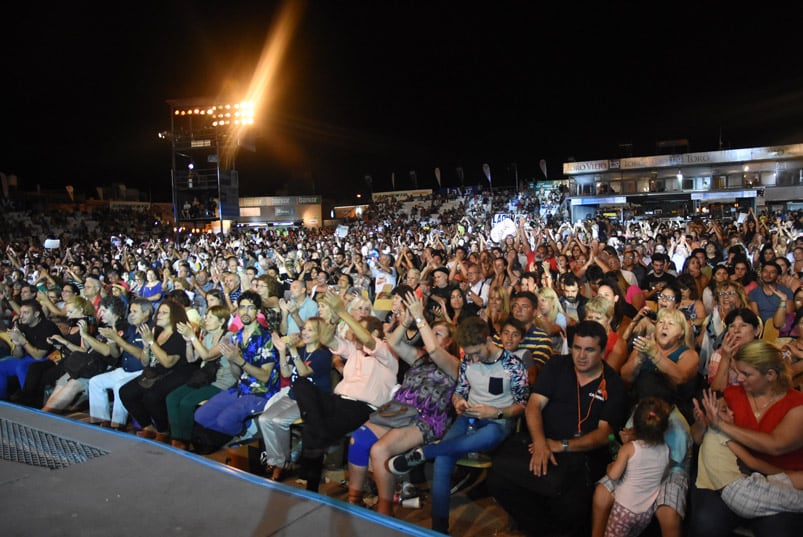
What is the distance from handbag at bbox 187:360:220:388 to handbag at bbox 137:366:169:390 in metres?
0.29

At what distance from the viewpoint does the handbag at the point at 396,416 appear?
3467mm

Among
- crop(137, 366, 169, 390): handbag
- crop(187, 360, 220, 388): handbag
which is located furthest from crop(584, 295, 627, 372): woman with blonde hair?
crop(137, 366, 169, 390): handbag

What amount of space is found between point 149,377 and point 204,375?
0.53 metres

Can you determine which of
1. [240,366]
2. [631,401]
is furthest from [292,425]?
[631,401]

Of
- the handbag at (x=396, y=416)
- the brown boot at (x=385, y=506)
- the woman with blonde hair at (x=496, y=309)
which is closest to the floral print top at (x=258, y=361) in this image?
the handbag at (x=396, y=416)

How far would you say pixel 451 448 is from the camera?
3330mm

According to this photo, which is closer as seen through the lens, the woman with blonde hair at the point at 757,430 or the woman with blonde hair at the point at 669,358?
the woman with blonde hair at the point at 757,430

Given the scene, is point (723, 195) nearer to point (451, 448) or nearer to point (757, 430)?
point (757, 430)

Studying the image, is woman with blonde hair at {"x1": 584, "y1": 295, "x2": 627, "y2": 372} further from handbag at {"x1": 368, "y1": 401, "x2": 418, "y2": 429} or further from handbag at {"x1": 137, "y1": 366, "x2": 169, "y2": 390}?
handbag at {"x1": 137, "y1": 366, "x2": 169, "y2": 390}

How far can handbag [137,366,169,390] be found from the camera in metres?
4.79

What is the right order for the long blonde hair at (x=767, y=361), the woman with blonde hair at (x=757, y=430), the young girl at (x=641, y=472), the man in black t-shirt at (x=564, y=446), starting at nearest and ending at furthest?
the woman with blonde hair at (x=757, y=430) → the long blonde hair at (x=767, y=361) → the young girl at (x=641, y=472) → the man in black t-shirt at (x=564, y=446)

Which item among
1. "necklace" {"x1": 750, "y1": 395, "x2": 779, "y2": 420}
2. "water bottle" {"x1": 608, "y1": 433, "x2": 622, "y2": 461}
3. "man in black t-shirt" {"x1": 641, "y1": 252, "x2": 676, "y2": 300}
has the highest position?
"man in black t-shirt" {"x1": 641, "y1": 252, "x2": 676, "y2": 300}

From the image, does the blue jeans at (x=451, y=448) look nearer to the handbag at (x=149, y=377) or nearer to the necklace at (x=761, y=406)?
the necklace at (x=761, y=406)

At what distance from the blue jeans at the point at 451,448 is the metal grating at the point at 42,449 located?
1.88 m
